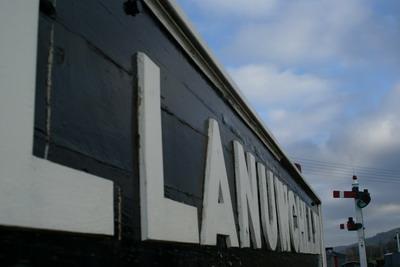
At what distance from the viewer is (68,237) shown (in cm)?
163

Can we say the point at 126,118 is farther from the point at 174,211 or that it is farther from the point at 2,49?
the point at 2,49

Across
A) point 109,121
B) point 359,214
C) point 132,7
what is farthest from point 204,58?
point 359,214

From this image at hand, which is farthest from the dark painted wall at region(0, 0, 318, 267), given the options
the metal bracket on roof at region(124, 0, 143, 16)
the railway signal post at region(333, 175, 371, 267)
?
the railway signal post at region(333, 175, 371, 267)

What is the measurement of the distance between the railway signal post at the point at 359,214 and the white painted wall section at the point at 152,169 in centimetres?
921

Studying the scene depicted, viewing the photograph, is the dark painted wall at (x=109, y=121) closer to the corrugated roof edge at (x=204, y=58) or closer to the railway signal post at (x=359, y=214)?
the corrugated roof edge at (x=204, y=58)

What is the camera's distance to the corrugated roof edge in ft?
8.80

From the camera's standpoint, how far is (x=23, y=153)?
146cm

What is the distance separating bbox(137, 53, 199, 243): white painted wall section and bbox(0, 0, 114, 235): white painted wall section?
1.68 ft

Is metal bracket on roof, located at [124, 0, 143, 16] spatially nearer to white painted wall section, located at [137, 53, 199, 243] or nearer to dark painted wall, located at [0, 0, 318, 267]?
dark painted wall, located at [0, 0, 318, 267]

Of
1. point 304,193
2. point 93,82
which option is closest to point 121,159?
point 93,82

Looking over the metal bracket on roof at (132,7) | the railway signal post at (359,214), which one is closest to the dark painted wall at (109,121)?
the metal bracket on roof at (132,7)

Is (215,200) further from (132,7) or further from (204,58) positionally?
(132,7)

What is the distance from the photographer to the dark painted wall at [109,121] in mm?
1619

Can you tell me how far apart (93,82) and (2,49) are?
21.4 inches
